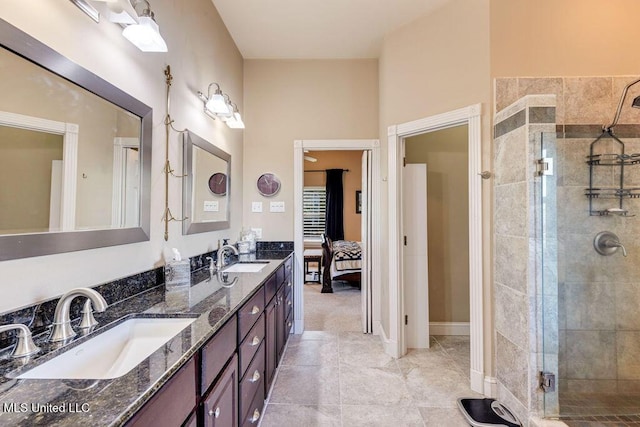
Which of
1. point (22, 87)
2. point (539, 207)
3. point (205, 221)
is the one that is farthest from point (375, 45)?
point (22, 87)

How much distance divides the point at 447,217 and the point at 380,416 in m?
2.00

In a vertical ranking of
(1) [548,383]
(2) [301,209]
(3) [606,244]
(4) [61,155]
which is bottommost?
(1) [548,383]

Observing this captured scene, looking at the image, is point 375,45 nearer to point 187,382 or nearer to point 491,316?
point 491,316

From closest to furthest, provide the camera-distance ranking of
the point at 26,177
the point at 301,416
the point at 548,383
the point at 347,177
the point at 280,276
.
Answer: the point at 26,177 < the point at 548,383 < the point at 301,416 < the point at 280,276 < the point at 347,177

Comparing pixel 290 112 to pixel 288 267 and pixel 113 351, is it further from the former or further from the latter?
pixel 113 351

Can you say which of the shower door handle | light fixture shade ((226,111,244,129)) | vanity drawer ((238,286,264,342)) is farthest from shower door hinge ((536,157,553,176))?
light fixture shade ((226,111,244,129))

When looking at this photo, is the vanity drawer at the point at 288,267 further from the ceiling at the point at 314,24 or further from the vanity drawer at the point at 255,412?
the ceiling at the point at 314,24

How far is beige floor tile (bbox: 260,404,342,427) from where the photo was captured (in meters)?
1.81

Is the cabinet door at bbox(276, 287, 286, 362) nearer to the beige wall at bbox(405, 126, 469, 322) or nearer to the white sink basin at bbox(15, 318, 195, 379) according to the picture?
the white sink basin at bbox(15, 318, 195, 379)

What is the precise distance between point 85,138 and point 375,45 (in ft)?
9.11

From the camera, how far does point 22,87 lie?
91cm

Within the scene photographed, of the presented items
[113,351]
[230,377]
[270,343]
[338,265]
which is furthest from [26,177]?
[338,265]

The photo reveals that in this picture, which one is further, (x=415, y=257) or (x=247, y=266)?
(x=415, y=257)

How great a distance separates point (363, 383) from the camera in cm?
224
